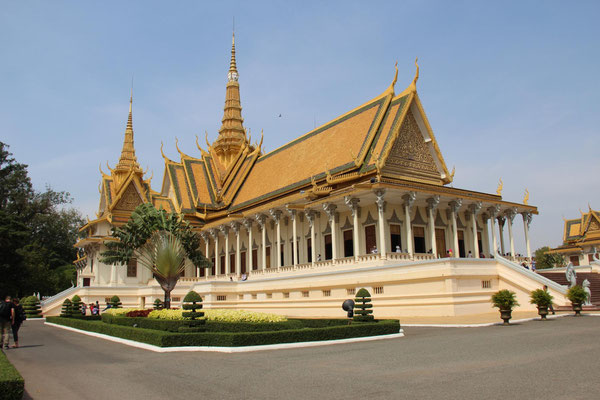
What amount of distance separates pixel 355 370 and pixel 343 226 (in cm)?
1924

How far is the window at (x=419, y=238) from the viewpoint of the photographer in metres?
26.6

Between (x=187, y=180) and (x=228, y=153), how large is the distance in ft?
18.8

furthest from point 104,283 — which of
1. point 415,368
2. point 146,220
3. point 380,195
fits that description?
point 415,368

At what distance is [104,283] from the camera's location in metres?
39.6

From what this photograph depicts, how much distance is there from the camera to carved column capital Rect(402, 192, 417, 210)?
23375 mm

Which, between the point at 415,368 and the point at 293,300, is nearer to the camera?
the point at 415,368

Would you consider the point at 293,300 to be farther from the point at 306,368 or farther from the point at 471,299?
the point at 306,368

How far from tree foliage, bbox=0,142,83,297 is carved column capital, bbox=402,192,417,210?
28551mm

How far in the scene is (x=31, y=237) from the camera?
200ft

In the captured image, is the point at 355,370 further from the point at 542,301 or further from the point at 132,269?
the point at 132,269

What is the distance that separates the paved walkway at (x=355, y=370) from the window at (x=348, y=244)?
46.6 feet

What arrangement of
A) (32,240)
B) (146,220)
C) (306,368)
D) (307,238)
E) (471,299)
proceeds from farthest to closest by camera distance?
(32,240) < (307,238) < (146,220) < (471,299) < (306,368)

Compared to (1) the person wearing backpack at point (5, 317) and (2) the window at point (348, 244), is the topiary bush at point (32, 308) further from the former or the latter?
(1) the person wearing backpack at point (5, 317)

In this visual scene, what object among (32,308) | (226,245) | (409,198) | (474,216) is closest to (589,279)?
(474,216)
